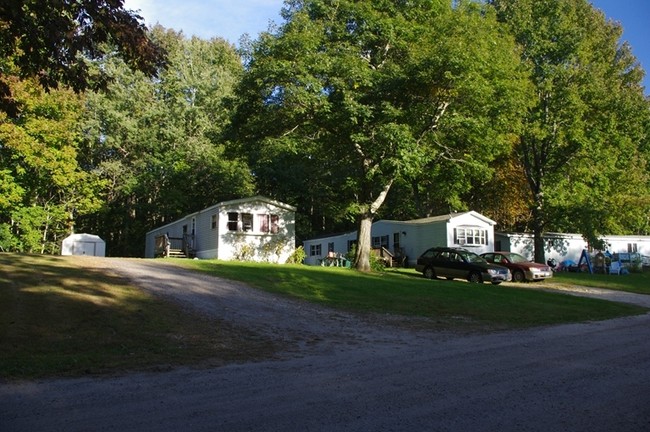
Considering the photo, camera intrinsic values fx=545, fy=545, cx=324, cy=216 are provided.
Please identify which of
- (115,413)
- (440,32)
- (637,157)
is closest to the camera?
(115,413)

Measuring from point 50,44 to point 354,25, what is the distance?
18745 mm

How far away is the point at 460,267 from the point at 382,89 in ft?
28.4

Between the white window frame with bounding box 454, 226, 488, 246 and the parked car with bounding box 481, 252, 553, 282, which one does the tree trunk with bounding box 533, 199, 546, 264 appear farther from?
the parked car with bounding box 481, 252, 553, 282

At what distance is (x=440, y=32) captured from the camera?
79.8 feet

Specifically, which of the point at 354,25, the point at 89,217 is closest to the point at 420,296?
the point at 354,25

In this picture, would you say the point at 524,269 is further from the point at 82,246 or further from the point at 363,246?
the point at 82,246

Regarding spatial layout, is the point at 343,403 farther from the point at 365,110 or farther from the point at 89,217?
the point at 89,217

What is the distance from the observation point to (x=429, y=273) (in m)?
25.8

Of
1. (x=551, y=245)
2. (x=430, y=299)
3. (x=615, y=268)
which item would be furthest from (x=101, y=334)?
(x=551, y=245)

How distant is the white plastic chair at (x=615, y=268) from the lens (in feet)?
108

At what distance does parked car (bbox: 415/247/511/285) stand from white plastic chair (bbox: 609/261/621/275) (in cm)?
1300

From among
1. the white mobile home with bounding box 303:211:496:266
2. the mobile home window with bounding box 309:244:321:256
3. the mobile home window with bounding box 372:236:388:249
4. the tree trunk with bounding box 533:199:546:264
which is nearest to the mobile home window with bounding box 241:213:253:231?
the white mobile home with bounding box 303:211:496:266

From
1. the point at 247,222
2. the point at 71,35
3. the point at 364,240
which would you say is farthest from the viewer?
the point at 247,222

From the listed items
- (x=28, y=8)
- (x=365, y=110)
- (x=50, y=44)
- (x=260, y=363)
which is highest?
(x=365, y=110)
